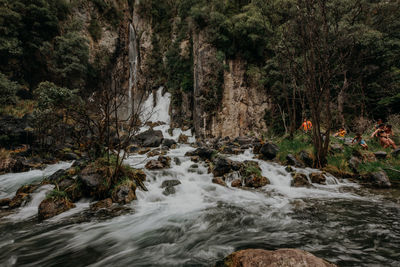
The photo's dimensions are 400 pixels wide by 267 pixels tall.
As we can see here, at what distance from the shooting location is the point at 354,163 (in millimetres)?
6398

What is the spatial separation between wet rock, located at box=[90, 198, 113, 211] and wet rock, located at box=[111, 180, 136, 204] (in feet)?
0.55

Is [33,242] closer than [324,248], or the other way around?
[324,248]

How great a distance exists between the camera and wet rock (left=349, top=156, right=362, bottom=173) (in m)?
6.29

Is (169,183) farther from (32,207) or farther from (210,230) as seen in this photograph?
(32,207)

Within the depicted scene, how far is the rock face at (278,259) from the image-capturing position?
1.39 m

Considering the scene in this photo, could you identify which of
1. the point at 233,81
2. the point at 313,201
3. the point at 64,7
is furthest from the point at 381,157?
the point at 64,7

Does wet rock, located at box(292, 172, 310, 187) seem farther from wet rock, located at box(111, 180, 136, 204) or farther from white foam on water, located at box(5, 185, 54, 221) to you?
white foam on water, located at box(5, 185, 54, 221)

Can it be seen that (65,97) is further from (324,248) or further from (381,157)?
(381,157)

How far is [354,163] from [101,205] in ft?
27.6

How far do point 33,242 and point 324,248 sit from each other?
4660 millimetres

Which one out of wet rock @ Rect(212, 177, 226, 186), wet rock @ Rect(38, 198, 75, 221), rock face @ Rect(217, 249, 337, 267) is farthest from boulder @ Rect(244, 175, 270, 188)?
wet rock @ Rect(38, 198, 75, 221)

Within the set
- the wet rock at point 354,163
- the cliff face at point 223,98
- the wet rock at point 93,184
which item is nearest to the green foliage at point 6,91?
the cliff face at point 223,98

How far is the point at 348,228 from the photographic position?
291 cm

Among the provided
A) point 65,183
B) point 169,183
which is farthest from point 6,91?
point 169,183
